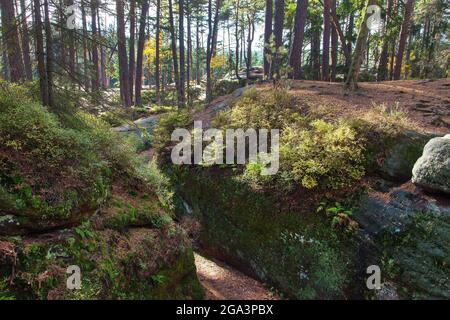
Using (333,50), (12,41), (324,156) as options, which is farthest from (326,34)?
(12,41)

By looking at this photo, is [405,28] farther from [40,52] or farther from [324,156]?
[40,52]

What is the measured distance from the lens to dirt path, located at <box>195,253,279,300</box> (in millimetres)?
6172

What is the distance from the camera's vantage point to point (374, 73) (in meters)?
21.2

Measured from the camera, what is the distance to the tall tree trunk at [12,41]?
573 cm

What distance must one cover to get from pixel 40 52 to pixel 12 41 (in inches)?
29.6

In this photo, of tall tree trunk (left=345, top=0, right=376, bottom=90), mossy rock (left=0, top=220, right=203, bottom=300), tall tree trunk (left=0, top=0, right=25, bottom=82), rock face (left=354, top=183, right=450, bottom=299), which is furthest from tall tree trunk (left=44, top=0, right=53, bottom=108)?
tall tree trunk (left=345, top=0, right=376, bottom=90)

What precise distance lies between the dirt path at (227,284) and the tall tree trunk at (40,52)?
4656 millimetres

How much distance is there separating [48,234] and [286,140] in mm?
5486

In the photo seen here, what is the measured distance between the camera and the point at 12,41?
5.86m

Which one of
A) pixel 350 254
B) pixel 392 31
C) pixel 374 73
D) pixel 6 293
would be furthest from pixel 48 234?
pixel 374 73

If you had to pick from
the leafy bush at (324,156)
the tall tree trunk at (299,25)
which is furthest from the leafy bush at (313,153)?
the tall tree trunk at (299,25)

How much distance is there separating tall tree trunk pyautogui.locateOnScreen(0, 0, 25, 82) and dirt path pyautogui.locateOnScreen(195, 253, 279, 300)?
5.58m

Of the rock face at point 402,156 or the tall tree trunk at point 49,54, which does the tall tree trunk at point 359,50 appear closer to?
the rock face at point 402,156
